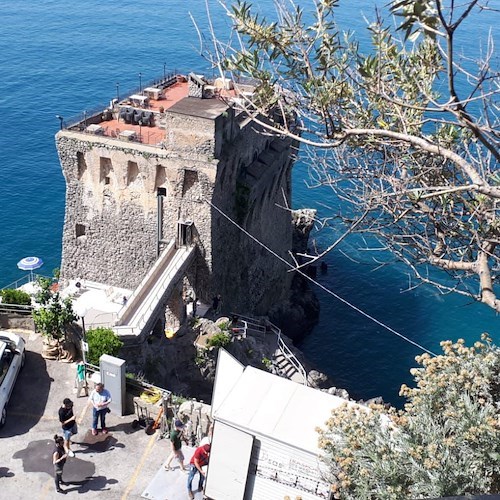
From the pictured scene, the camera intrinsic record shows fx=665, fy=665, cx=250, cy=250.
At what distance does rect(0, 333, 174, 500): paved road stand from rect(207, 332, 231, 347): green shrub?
998 cm

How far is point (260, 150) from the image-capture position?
1559 inches

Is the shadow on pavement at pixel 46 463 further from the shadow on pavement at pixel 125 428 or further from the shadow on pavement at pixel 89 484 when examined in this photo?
the shadow on pavement at pixel 125 428

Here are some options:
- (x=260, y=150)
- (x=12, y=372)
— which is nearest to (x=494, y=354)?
(x=12, y=372)

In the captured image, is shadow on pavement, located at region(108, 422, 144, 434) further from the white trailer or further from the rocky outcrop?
the rocky outcrop

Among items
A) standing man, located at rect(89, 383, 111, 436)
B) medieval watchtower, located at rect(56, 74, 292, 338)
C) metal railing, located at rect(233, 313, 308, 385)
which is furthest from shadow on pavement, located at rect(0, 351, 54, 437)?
metal railing, located at rect(233, 313, 308, 385)

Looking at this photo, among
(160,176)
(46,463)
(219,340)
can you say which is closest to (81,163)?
(160,176)

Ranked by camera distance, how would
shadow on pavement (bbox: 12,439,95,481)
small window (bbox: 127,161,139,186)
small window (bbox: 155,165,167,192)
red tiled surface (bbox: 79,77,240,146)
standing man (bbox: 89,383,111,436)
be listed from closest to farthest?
1. shadow on pavement (bbox: 12,439,95,481)
2. standing man (bbox: 89,383,111,436)
3. small window (bbox: 155,165,167,192)
4. small window (bbox: 127,161,139,186)
5. red tiled surface (bbox: 79,77,240,146)

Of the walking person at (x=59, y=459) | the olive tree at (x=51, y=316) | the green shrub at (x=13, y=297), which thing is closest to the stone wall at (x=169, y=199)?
the green shrub at (x=13, y=297)

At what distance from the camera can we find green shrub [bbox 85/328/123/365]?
22.1 meters

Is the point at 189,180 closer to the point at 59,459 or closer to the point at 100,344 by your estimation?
the point at 100,344

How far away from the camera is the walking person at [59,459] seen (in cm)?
1664

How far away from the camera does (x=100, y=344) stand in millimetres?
22312

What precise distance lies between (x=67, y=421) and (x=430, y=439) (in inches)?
383

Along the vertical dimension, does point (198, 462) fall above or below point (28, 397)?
above
